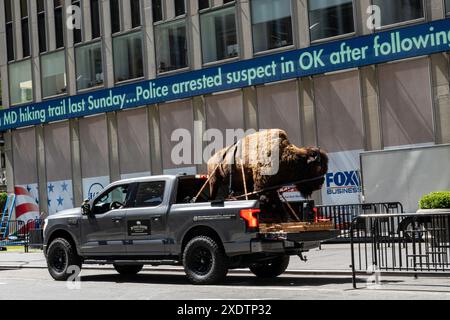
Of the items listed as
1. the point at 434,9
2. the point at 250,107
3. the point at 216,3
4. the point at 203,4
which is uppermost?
the point at 203,4

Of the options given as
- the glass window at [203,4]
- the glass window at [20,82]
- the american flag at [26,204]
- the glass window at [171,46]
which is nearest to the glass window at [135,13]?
the glass window at [171,46]

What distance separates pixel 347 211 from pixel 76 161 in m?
16.6

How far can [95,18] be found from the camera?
34.1 metres

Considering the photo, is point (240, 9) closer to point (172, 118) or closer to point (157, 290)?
point (172, 118)

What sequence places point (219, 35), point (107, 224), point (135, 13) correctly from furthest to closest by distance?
1. point (135, 13)
2. point (219, 35)
3. point (107, 224)

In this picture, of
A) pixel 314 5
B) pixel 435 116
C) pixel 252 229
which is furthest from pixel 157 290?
pixel 314 5

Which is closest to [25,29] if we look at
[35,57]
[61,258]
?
[35,57]

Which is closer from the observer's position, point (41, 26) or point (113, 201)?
point (113, 201)

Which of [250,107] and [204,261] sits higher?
[250,107]

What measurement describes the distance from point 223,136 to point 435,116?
28.7ft

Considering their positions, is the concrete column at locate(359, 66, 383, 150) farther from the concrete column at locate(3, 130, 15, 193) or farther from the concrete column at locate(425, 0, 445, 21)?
the concrete column at locate(3, 130, 15, 193)

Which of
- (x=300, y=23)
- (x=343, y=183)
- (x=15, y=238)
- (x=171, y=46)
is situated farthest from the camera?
(x=171, y=46)

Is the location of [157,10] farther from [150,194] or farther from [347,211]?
[150,194]

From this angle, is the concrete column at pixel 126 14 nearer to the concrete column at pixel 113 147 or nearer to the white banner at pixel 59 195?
the concrete column at pixel 113 147
